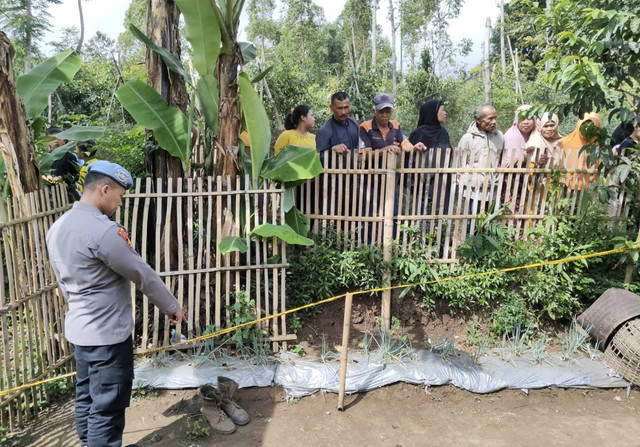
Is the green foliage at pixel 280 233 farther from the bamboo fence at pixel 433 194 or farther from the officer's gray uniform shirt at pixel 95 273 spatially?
the officer's gray uniform shirt at pixel 95 273

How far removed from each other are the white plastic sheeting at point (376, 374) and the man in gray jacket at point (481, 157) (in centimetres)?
170

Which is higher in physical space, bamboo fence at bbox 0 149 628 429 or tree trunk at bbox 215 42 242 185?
tree trunk at bbox 215 42 242 185

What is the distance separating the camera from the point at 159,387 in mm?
3877

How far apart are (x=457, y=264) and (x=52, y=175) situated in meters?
4.29

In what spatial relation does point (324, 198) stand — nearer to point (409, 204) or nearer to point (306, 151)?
point (306, 151)

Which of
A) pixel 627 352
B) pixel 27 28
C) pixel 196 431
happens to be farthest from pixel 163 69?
pixel 27 28

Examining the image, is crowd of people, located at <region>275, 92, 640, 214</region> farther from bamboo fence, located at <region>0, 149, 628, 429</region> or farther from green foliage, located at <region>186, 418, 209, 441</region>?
green foliage, located at <region>186, 418, 209, 441</region>

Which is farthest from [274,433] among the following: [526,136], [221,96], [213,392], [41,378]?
[526,136]

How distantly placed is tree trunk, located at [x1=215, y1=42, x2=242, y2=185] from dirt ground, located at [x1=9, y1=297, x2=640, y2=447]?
2091 millimetres

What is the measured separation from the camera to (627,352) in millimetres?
4129

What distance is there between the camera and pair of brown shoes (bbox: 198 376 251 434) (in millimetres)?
3453

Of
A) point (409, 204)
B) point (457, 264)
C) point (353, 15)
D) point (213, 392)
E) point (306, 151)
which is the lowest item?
point (213, 392)

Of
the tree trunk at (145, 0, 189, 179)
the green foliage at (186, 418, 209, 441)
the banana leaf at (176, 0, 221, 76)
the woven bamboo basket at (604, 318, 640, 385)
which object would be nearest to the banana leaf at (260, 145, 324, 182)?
the tree trunk at (145, 0, 189, 179)

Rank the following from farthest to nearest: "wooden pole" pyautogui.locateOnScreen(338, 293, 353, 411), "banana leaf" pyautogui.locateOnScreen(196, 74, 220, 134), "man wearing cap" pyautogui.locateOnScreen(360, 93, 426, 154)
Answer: "man wearing cap" pyautogui.locateOnScreen(360, 93, 426, 154), "banana leaf" pyautogui.locateOnScreen(196, 74, 220, 134), "wooden pole" pyautogui.locateOnScreen(338, 293, 353, 411)
